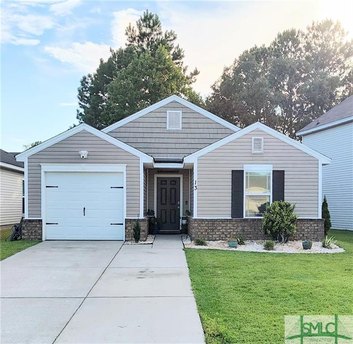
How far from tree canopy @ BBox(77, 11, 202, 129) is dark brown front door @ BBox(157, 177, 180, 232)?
1490 cm

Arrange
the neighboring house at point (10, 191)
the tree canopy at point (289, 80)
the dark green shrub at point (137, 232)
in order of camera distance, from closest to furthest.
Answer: the dark green shrub at point (137, 232) < the neighboring house at point (10, 191) < the tree canopy at point (289, 80)

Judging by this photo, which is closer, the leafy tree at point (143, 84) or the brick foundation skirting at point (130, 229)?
the brick foundation skirting at point (130, 229)

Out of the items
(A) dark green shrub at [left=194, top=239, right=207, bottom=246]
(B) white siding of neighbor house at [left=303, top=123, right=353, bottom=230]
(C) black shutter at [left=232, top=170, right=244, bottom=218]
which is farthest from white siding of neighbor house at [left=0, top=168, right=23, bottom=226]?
(B) white siding of neighbor house at [left=303, top=123, right=353, bottom=230]

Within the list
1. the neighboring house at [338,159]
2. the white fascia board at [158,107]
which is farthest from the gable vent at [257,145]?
the neighboring house at [338,159]

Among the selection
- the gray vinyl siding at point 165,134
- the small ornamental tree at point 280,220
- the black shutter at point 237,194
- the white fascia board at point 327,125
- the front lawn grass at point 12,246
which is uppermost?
the white fascia board at point 327,125

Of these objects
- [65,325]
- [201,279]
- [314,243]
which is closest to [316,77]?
[314,243]

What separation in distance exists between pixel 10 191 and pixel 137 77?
14.2 metres

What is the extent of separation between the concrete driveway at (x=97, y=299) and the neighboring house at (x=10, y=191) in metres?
9.38

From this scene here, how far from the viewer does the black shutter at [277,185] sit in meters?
13.5

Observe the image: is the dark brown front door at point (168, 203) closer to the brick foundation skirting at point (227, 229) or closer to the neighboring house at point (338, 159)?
the brick foundation skirting at point (227, 229)

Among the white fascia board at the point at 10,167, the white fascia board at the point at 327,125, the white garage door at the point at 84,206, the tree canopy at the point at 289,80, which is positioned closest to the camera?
the white garage door at the point at 84,206

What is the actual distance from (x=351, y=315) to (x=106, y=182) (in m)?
9.76

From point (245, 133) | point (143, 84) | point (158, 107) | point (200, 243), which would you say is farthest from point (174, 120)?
point (143, 84)

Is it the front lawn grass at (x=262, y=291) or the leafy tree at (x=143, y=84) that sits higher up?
the leafy tree at (x=143, y=84)
